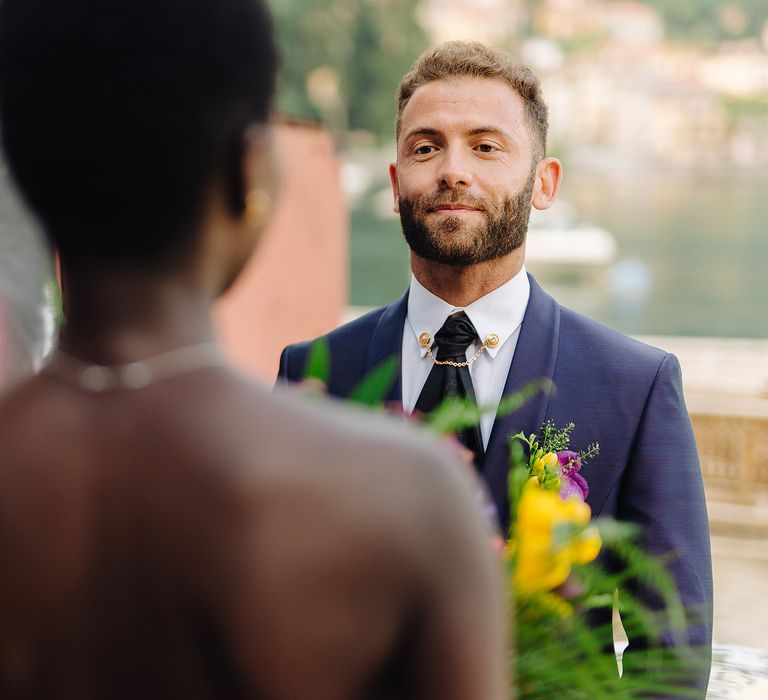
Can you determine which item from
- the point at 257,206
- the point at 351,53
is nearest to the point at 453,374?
the point at 257,206

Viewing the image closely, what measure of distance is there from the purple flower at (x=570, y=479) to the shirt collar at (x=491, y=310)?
386 millimetres

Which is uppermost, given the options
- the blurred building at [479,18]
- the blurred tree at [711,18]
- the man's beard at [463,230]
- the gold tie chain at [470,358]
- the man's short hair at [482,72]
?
the blurred tree at [711,18]

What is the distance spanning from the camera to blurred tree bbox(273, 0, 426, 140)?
43.5 meters

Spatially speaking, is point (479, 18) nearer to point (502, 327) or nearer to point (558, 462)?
point (502, 327)

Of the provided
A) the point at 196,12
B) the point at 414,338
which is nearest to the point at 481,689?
the point at 196,12

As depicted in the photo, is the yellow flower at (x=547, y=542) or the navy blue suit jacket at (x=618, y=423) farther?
the navy blue suit jacket at (x=618, y=423)

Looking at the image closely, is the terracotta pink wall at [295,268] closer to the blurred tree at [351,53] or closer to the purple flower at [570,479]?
the purple flower at [570,479]

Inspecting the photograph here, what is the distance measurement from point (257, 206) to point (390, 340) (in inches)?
48.3

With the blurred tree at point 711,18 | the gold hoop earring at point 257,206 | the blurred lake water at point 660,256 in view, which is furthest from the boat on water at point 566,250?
the gold hoop earring at point 257,206

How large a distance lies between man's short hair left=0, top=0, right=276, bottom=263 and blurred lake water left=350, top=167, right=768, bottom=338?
42.2 metres

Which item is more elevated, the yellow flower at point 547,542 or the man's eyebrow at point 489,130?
the man's eyebrow at point 489,130

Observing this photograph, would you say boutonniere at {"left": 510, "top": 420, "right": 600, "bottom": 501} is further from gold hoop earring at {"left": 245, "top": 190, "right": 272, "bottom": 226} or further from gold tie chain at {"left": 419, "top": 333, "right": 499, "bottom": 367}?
gold hoop earring at {"left": 245, "top": 190, "right": 272, "bottom": 226}

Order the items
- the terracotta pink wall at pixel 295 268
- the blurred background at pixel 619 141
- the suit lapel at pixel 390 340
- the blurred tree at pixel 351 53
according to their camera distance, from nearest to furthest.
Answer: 1. the suit lapel at pixel 390 340
2. the terracotta pink wall at pixel 295 268
3. the blurred tree at pixel 351 53
4. the blurred background at pixel 619 141

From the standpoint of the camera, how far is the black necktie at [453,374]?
178cm
